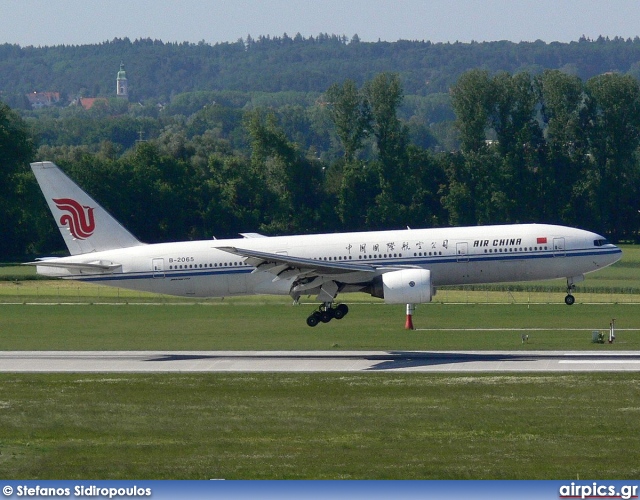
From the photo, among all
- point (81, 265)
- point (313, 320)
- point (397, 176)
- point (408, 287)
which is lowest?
point (313, 320)

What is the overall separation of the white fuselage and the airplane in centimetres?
4

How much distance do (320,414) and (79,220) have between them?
22.6 metres

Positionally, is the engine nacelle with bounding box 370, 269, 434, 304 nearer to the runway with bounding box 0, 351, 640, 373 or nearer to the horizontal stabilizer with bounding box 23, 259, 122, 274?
the runway with bounding box 0, 351, 640, 373

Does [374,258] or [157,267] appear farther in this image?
[157,267]

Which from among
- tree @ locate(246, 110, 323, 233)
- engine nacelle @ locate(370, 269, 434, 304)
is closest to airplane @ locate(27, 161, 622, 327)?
engine nacelle @ locate(370, 269, 434, 304)

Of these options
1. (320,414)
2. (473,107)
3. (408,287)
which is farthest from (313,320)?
(473,107)

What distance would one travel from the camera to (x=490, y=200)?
120625mm

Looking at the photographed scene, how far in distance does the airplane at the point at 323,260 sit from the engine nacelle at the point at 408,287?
0.04m

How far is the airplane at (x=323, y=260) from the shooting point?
50031mm

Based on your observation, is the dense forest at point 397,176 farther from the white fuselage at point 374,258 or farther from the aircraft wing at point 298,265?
the aircraft wing at point 298,265

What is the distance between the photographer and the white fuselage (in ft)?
165

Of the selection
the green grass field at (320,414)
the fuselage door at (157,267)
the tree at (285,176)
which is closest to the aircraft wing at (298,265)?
the green grass field at (320,414)

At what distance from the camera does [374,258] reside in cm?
5059

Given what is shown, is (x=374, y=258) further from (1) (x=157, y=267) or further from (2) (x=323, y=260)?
(1) (x=157, y=267)
